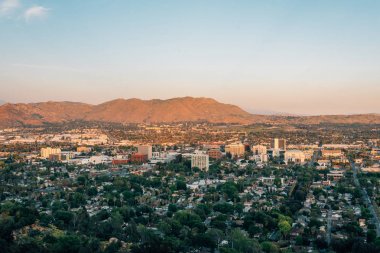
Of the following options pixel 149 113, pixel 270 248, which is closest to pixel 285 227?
pixel 270 248

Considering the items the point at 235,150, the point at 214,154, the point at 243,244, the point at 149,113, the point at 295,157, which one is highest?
the point at 149,113

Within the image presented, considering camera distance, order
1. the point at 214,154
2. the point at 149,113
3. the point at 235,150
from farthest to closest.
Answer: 1. the point at 149,113
2. the point at 235,150
3. the point at 214,154

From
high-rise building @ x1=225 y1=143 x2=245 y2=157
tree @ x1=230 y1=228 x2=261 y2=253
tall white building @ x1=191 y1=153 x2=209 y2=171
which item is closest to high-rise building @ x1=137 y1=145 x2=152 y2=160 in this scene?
tall white building @ x1=191 y1=153 x2=209 y2=171

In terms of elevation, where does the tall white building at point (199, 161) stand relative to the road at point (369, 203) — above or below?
above

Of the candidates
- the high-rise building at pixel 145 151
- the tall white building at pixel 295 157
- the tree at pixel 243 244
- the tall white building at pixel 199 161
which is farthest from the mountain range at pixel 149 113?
the tree at pixel 243 244

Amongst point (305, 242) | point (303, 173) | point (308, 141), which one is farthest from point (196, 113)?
point (305, 242)

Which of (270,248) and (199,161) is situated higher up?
(199,161)

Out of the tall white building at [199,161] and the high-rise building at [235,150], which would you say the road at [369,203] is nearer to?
the tall white building at [199,161]

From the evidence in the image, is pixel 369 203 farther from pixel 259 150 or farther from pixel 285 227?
pixel 259 150

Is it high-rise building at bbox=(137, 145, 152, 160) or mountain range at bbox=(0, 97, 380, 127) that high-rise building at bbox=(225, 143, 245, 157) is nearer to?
high-rise building at bbox=(137, 145, 152, 160)
